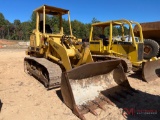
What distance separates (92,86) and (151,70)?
3.21 meters

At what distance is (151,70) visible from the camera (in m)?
7.35

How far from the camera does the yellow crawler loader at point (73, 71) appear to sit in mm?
4543

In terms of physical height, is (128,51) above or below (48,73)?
above

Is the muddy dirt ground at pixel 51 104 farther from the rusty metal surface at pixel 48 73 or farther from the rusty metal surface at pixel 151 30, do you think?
the rusty metal surface at pixel 151 30

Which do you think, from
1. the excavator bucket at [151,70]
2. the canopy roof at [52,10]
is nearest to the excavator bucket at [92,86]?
the excavator bucket at [151,70]

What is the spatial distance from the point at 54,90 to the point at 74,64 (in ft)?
4.15

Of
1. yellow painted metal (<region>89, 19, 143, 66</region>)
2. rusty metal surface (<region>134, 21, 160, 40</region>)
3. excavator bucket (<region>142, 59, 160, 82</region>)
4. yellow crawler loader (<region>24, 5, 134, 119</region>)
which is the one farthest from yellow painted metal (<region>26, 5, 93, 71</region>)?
rusty metal surface (<region>134, 21, 160, 40</region>)

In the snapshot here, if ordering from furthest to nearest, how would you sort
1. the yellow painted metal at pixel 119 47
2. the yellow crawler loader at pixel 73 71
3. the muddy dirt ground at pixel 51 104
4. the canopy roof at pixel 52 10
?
the yellow painted metal at pixel 119 47 < the canopy roof at pixel 52 10 < the yellow crawler loader at pixel 73 71 < the muddy dirt ground at pixel 51 104

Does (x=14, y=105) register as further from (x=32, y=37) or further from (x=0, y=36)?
(x=0, y=36)

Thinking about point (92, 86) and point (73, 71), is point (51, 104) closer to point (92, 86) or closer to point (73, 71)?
point (73, 71)

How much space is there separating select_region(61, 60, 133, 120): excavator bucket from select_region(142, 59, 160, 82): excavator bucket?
160cm

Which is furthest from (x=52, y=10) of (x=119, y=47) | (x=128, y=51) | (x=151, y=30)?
(x=151, y=30)

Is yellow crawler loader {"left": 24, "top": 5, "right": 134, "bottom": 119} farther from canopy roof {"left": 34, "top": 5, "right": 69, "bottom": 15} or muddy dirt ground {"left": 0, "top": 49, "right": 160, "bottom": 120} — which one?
muddy dirt ground {"left": 0, "top": 49, "right": 160, "bottom": 120}

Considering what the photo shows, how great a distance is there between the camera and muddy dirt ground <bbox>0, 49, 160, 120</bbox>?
412 centimetres
